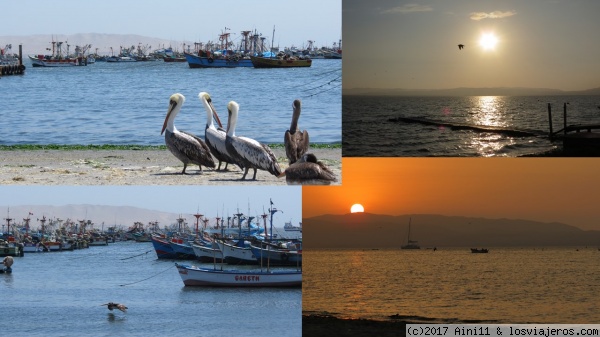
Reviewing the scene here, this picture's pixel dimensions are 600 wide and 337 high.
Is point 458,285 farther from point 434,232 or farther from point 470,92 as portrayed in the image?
point 470,92

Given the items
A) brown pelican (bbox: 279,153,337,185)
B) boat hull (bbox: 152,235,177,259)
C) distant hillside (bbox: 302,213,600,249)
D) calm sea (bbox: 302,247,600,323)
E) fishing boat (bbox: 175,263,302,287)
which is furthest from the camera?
fishing boat (bbox: 175,263,302,287)

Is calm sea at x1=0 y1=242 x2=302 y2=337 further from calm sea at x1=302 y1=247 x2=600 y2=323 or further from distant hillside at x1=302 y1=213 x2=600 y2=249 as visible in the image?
distant hillside at x1=302 y1=213 x2=600 y2=249

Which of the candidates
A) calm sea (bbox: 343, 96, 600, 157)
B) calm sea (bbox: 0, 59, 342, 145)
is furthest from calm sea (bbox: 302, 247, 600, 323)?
calm sea (bbox: 0, 59, 342, 145)

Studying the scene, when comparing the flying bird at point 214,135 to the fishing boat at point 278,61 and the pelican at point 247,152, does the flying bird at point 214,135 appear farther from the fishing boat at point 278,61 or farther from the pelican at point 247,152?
the fishing boat at point 278,61

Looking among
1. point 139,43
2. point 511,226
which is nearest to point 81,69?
point 139,43

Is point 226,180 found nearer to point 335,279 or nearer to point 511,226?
point 335,279

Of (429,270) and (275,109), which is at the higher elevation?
(275,109)

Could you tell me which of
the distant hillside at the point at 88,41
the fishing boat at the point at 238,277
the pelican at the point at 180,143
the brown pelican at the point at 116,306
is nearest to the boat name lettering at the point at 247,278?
the fishing boat at the point at 238,277
